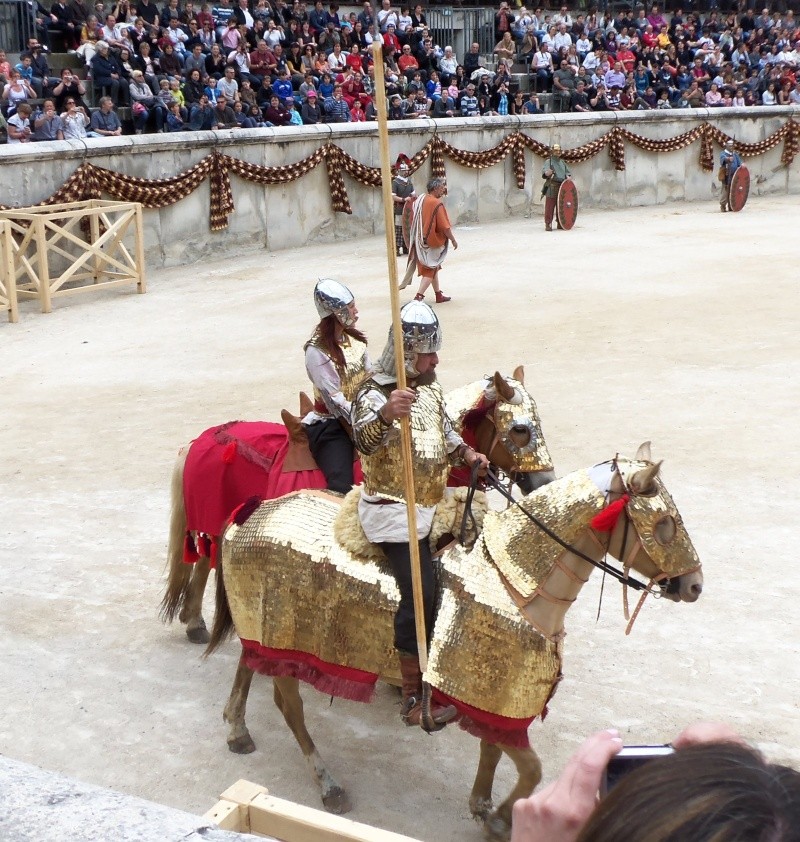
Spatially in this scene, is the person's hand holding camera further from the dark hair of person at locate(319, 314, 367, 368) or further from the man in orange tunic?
the man in orange tunic

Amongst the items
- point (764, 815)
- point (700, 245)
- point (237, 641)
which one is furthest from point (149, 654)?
point (700, 245)

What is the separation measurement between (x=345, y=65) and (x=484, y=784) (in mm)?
19382

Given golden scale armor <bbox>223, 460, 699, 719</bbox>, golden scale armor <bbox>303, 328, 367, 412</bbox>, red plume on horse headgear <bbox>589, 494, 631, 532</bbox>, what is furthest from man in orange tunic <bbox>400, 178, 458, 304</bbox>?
red plume on horse headgear <bbox>589, 494, 631, 532</bbox>

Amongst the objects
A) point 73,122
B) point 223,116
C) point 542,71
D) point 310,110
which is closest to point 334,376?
point 73,122

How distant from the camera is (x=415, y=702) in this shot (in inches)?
156

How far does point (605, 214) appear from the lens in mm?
21500

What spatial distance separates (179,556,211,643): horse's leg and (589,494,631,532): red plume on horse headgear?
240cm

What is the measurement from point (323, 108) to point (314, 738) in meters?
16.6

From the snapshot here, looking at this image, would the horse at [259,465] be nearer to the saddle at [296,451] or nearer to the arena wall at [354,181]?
the saddle at [296,451]

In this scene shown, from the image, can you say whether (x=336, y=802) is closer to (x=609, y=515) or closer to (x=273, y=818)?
(x=609, y=515)

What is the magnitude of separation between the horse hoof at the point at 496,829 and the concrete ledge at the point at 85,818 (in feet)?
9.09

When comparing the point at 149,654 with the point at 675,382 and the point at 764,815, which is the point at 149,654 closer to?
the point at 764,815

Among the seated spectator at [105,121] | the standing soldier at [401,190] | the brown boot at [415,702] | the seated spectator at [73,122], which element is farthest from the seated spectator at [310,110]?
the brown boot at [415,702]

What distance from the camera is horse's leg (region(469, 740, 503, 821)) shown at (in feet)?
13.1
